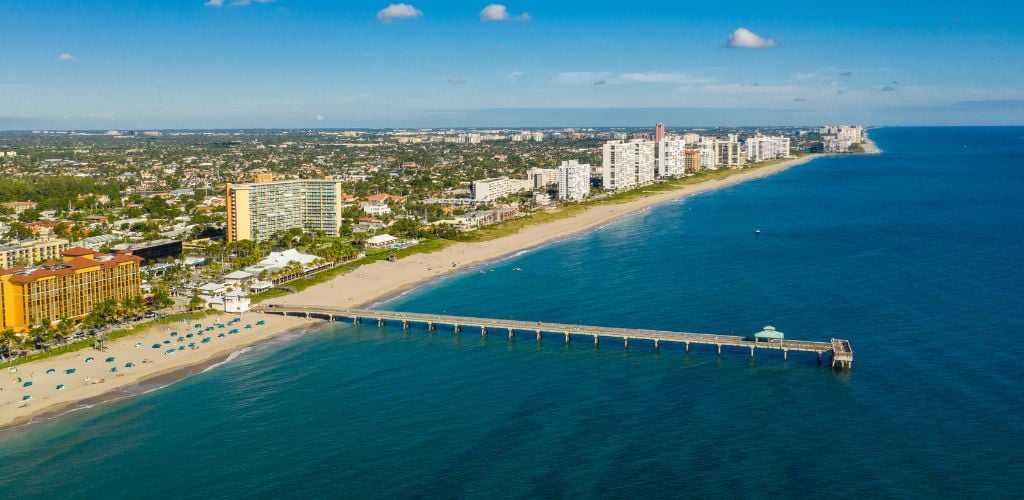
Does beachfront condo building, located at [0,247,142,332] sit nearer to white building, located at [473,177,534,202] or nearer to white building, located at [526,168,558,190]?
white building, located at [473,177,534,202]

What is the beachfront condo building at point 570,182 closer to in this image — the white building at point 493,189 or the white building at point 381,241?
the white building at point 493,189

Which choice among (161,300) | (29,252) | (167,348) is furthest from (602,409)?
(29,252)

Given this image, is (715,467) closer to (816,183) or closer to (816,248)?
(816,248)

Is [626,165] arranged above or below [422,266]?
above

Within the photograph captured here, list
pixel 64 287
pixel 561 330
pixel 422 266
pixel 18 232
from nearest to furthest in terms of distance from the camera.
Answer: pixel 561 330, pixel 64 287, pixel 422 266, pixel 18 232

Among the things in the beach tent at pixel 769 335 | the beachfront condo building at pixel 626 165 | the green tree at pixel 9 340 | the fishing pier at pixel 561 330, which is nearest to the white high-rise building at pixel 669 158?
the beachfront condo building at pixel 626 165

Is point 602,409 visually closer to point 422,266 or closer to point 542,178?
point 422,266

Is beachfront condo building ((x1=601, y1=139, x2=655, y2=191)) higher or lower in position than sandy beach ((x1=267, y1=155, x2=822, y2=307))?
higher

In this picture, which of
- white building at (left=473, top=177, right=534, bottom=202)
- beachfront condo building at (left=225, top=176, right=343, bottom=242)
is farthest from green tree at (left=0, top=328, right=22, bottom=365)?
white building at (left=473, top=177, right=534, bottom=202)
